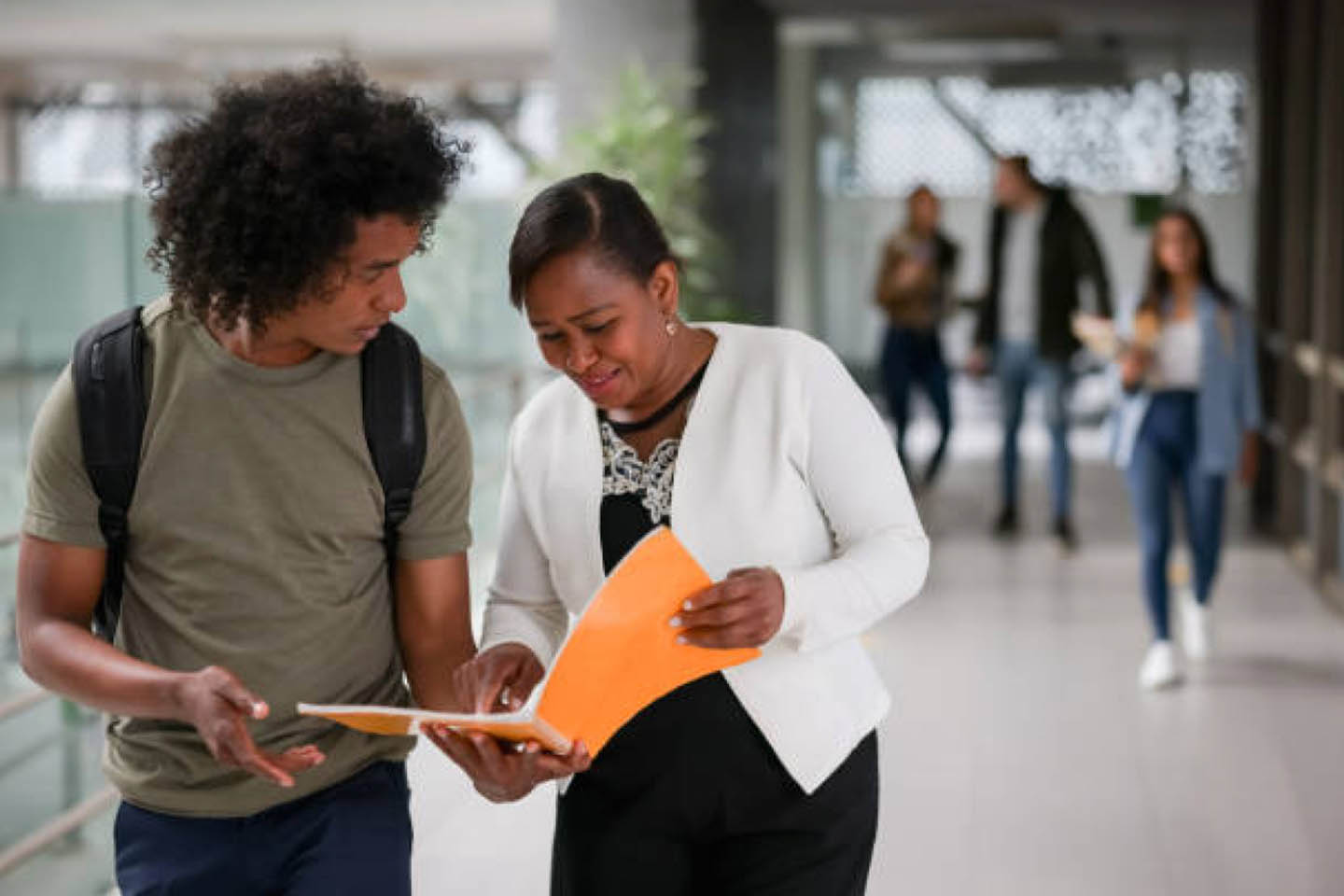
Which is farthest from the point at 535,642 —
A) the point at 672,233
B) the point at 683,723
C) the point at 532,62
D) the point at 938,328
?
the point at 532,62

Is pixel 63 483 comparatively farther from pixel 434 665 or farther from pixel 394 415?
pixel 434 665

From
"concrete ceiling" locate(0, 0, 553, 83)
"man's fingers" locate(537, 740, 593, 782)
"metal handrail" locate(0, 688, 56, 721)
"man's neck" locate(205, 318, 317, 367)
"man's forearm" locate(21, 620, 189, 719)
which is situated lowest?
"metal handrail" locate(0, 688, 56, 721)

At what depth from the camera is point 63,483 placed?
192 cm

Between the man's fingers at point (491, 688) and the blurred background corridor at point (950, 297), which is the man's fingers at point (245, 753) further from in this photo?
the blurred background corridor at point (950, 297)

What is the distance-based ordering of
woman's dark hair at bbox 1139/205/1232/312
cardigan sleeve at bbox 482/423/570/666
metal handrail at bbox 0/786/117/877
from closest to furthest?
cardigan sleeve at bbox 482/423/570/666 < metal handrail at bbox 0/786/117/877 < woman's dark hair at bbox 1139/205/1232/312

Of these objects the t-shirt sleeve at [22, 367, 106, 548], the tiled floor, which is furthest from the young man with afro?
the tiled floor

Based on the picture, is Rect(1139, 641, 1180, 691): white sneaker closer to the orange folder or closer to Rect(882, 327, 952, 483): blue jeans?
Rect(882, 327, 952, 483): blue jeans

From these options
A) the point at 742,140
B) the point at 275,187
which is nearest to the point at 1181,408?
the point at 275,187

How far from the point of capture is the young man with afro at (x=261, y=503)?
189 cm

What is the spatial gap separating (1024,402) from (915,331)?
3.59ft

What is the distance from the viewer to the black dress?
2109mm

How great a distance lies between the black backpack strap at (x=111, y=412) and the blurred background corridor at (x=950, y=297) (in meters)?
0.25

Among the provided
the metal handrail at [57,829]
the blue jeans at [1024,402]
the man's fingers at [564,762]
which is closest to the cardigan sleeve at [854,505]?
the man's fingers at [564,762]

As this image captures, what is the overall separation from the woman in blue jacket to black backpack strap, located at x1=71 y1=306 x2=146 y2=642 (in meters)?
4.81
